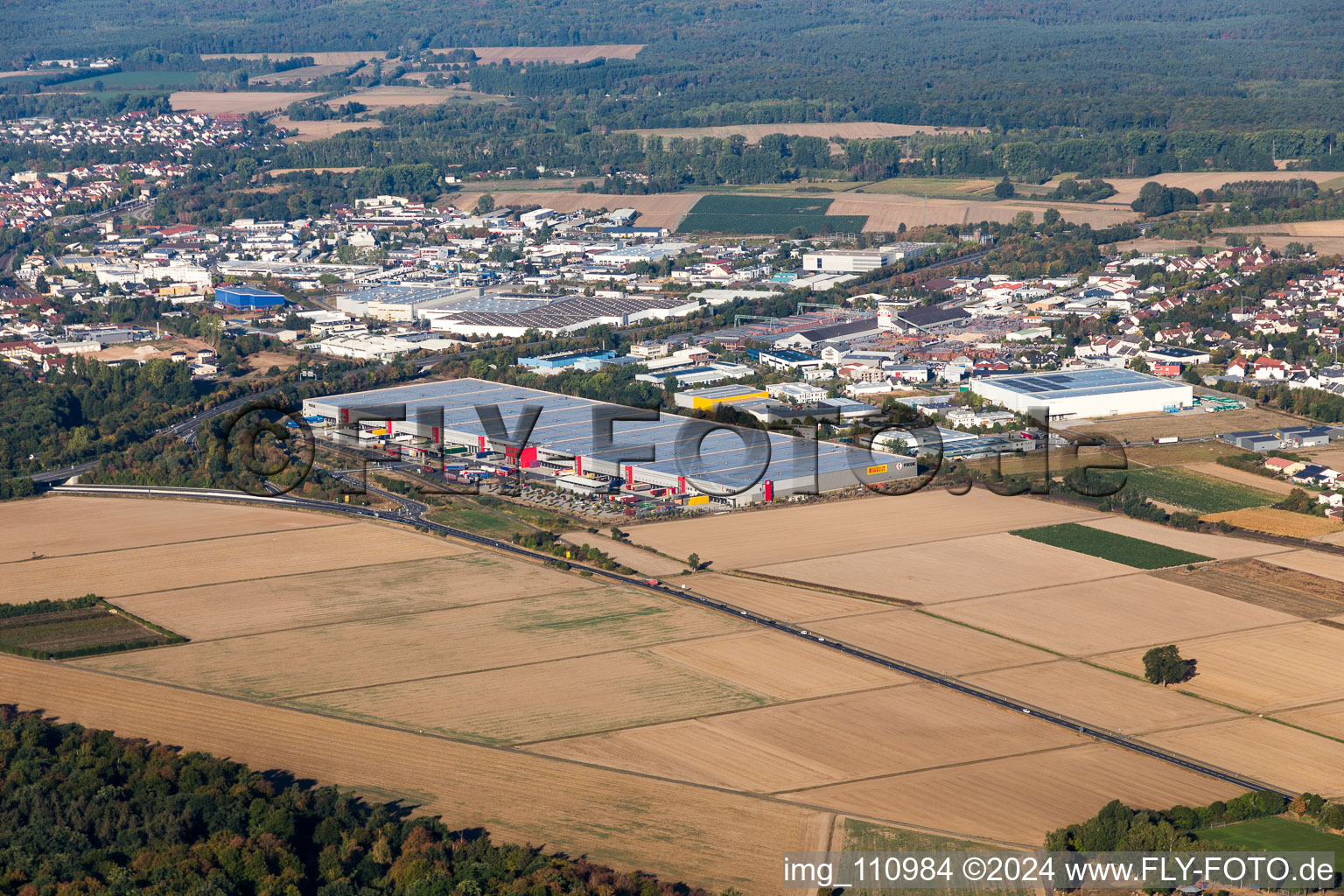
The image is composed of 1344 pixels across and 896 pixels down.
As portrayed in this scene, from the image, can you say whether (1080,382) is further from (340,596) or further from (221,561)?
(221,561)

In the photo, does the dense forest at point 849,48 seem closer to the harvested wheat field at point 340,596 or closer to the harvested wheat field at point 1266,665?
the harvested wheat field at point 1266,665

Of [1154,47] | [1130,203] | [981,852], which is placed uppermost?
[1154,47]

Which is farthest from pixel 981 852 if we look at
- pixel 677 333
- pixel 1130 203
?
pixel 1130 203

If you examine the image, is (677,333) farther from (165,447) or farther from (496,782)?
(496,782)

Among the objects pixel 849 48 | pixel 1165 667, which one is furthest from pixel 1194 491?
pixel 849 48

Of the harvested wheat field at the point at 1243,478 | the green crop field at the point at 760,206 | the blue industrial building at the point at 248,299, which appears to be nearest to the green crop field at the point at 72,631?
the harvested wheat field at the point at 1243,478
